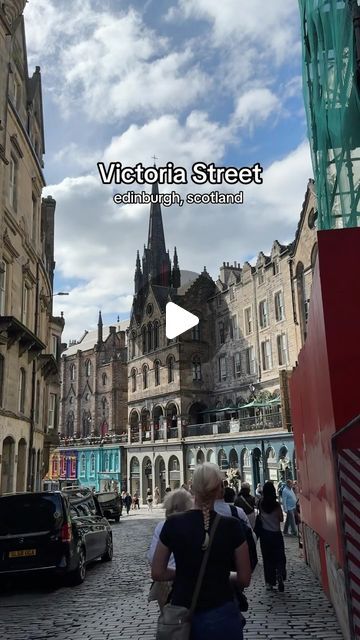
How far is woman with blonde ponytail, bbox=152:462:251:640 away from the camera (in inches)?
124

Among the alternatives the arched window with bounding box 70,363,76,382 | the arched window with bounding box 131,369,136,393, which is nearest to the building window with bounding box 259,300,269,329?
the arched window with bounding box 131,369,136,393

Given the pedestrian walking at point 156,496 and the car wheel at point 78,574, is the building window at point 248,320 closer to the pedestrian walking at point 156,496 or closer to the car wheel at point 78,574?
the pedestrian walking at point 156,496

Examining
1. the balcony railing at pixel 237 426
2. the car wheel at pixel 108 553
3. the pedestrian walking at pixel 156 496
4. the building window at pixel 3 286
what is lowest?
the pedestrian walking at pixel 156 496

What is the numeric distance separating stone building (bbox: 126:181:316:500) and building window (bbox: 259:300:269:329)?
8 centimetres

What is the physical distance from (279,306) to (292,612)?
34313 millimetres

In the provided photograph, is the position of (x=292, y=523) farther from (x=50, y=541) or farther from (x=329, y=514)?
(x=329, y=514)

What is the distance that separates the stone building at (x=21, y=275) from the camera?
763 inches

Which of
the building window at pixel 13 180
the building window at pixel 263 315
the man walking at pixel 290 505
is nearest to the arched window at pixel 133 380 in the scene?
the building window at pixel 263 315

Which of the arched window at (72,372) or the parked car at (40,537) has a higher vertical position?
the arched window at (72,372)

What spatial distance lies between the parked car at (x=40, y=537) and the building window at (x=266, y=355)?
32064 mm

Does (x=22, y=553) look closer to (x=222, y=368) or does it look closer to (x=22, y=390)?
(x=22, y=390)

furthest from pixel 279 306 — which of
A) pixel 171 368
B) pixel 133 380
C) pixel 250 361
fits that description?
pixel 133 380

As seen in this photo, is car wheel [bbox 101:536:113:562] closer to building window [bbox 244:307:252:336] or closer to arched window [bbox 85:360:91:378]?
building window [bbox 244:307:252:336]

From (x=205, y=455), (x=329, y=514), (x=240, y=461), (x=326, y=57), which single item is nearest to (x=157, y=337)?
(x=205, y=455)
